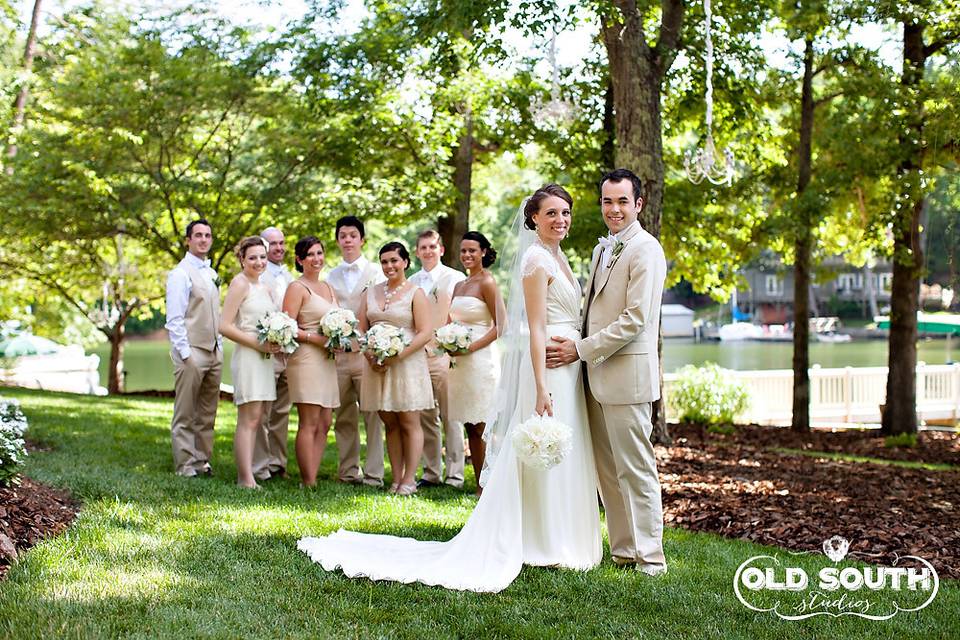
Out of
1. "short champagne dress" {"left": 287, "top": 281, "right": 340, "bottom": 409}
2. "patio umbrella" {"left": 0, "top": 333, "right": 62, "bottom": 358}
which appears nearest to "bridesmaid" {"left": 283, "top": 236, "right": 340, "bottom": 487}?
"short champagne dress" {"left": 287, "top": 281, "right": 340, "bottom": 409}

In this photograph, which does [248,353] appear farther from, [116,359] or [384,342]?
[116,359]

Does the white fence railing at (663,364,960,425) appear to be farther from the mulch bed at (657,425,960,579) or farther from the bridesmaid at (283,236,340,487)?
the bridesmaid at (283,236,340,487)

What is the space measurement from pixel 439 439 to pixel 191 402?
7.40ft

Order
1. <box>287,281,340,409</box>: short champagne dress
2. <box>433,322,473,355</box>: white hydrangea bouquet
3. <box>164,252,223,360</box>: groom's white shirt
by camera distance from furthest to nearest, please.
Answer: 1. <box>164,252,223,360</box>: groom's white shirt
2. <box>287,281,340,409</box>: short champagne dress
3. <box>433,322,473,355</box>: white hydrangea bouquet

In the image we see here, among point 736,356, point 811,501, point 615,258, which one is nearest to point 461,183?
point 811,501

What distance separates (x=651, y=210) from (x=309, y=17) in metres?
7.93

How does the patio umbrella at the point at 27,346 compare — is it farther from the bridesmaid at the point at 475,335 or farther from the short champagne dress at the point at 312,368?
the bridesmaid at the point at 475,335

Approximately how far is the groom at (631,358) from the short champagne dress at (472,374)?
2.50m

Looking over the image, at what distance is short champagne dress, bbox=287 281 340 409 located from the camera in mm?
8023

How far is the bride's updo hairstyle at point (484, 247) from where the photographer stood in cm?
786

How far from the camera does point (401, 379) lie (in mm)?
7918

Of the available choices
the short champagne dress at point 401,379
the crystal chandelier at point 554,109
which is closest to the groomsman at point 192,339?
the short champagne dress at point 401,379

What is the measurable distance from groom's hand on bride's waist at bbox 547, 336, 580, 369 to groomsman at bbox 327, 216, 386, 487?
3.21 meters

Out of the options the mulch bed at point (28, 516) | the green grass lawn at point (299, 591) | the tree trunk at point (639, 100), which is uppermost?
the tree trunk at point (639, 100)
